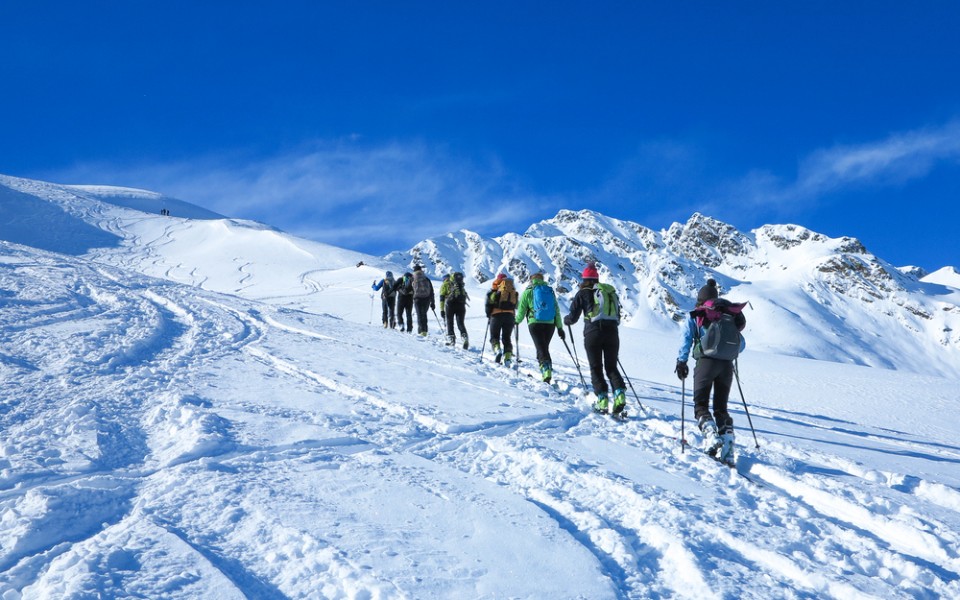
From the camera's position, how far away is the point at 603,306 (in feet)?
23.6

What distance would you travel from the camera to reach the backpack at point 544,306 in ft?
29.8

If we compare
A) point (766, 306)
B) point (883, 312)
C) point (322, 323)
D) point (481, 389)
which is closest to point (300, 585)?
point (481, 389)

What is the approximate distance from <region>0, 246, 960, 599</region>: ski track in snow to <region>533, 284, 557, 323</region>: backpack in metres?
1.71

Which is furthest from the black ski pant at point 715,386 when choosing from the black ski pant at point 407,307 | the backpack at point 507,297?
the black ski pant at point 407,307

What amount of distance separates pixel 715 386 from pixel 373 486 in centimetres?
381

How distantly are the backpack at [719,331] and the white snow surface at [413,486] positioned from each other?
1.04m

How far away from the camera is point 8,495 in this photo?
3242mm

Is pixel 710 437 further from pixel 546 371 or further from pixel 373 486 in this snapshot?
pixel 546 371

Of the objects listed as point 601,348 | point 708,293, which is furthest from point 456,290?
point 708,293

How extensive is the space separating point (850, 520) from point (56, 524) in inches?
205

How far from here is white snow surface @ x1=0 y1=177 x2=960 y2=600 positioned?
275cm

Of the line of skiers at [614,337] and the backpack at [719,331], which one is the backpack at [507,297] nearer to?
the line of skiers at [614,337]

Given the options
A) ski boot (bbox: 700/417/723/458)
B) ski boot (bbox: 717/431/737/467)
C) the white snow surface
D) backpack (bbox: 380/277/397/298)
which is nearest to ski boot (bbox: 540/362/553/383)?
the white snow surface

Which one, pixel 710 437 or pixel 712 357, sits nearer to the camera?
pixel 710 437
